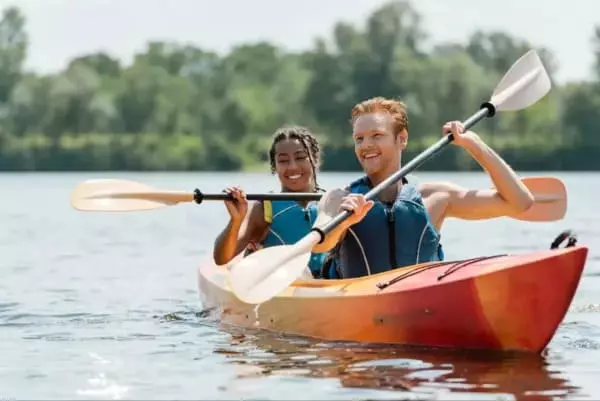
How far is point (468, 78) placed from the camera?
2886 inches

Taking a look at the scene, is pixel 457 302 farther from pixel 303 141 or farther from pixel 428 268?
pixel 303 141

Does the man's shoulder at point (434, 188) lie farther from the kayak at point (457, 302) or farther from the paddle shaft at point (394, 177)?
the kayak at point (457, 302)

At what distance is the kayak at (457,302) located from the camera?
756 centimetres

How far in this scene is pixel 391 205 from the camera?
8.30m

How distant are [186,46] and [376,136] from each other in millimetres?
110577

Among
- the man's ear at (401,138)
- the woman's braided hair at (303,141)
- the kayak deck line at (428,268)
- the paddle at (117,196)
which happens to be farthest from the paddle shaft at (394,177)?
the paddle at (117,196)

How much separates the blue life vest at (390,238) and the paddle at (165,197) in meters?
0.78

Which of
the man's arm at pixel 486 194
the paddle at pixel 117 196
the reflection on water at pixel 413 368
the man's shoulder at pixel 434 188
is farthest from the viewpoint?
the paddle at pixel 117 196

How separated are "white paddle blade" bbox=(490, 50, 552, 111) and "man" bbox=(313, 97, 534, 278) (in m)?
1.17

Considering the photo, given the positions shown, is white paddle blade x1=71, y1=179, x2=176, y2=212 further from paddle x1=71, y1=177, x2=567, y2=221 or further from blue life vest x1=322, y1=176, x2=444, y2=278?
blue life vest x1=322, y1=176, x2=444, y2=278

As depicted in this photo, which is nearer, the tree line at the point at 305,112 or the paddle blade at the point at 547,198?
the paddle blade at the point at 547,198

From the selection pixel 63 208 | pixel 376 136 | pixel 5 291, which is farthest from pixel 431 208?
pixel 63 208

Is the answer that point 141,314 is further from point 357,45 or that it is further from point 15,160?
point 357,45

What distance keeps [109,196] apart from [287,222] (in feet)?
4.31
